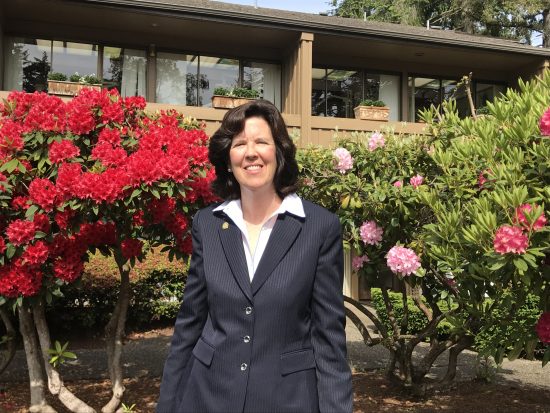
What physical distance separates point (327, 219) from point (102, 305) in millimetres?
8008

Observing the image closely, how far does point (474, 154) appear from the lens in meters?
3.80

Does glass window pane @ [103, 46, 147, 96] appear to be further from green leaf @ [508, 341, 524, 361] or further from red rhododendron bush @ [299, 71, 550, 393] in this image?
green leaf @ [508, 341, 524, 361]

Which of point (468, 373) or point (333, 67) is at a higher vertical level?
point (333, 67)

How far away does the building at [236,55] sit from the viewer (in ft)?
42.1

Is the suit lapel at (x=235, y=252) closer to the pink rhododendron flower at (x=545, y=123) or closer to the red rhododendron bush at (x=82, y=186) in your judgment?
the red rhododendron bush at (x=82, y=186)

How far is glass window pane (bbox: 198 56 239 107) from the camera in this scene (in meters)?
14.8

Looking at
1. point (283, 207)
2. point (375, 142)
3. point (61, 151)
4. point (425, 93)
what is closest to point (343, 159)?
point (375, 142)

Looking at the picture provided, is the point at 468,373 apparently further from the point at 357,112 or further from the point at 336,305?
the point at 357,112

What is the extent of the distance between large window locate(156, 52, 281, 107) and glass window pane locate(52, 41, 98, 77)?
174 cm

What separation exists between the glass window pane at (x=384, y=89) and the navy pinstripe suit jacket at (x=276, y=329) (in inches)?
583

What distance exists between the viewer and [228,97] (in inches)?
529

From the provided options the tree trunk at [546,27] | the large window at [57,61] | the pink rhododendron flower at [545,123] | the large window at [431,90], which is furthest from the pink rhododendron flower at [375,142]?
the tree trunk at [546,27]

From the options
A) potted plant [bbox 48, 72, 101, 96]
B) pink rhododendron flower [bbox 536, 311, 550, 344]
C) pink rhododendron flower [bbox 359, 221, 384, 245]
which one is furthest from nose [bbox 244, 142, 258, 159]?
potted plant [bbox 48, 72, 101, 96]

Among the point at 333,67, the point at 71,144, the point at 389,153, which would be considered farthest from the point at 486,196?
the point at 333,67
